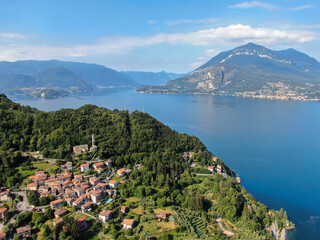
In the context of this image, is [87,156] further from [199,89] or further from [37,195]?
[199,89]

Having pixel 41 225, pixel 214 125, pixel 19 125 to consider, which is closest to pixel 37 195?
pixel 41 225

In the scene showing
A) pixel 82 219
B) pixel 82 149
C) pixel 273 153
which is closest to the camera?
pixel 82 219

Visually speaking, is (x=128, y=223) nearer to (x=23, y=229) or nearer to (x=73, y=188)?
(x=73, y=188)

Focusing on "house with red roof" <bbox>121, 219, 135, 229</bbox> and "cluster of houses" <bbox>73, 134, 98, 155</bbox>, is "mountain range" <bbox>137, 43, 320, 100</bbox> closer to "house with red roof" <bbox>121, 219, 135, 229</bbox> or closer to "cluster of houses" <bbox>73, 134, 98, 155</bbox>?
"cluster of houses" <bbox>73, 134, 98, 155</bbox>

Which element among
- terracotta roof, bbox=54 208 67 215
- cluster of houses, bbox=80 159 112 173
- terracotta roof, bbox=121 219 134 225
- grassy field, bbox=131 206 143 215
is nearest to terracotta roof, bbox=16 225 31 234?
terracotta roof, bbox=54 208 67 215

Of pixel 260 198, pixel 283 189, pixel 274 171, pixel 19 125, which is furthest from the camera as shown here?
pixel 274 171

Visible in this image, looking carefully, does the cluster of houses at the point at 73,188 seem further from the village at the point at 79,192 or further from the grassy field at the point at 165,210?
the grassy field at the point at 165,210

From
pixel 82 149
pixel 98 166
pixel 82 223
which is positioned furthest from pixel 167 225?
pixel 82 149

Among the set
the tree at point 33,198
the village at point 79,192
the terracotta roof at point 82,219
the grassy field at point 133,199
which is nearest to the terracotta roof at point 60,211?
the village at point 79,192
